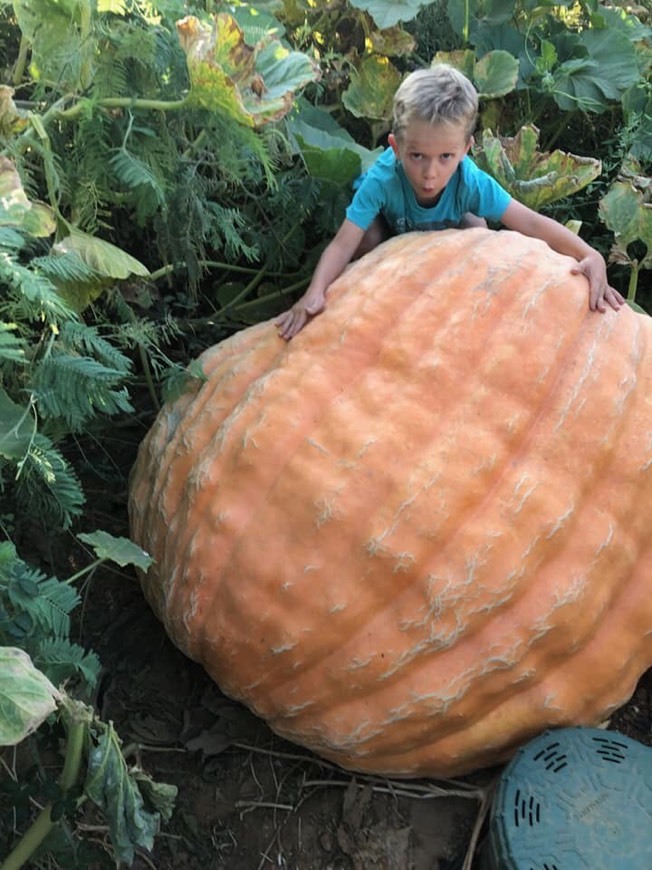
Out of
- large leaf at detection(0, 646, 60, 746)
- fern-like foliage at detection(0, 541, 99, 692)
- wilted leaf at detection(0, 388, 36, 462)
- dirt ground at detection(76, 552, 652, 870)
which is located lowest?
dirt ground at detection(76, 552, 652, 870)

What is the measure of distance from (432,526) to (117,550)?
0.50 metres

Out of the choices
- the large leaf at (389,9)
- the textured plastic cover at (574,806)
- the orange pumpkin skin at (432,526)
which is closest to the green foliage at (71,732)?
the orange pumpkin skin at (432,526)

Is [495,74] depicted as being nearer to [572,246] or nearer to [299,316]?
[572,246]

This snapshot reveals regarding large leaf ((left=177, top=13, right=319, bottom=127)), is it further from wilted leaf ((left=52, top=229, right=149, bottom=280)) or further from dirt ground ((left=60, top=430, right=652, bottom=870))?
dirt ground ((left=60, top=430, right=652, bottom=870))

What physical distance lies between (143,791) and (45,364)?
655mm

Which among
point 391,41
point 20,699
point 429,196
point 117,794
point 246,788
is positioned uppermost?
point 391,41

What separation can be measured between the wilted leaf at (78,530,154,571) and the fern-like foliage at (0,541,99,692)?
73 mm

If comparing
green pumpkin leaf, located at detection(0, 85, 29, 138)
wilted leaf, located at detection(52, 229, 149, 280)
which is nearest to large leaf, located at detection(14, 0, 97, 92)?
green pumpkin leaf, located at detection(0, 85, 29, 138)

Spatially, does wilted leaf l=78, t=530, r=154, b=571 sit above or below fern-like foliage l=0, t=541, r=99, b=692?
above

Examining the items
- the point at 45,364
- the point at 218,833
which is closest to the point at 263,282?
the point at 45,364

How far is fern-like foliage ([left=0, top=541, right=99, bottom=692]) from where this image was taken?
1163 millimetres

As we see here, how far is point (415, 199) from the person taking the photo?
198 cm

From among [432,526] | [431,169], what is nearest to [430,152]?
[431,169]

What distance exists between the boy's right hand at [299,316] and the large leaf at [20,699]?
0.84 meters
